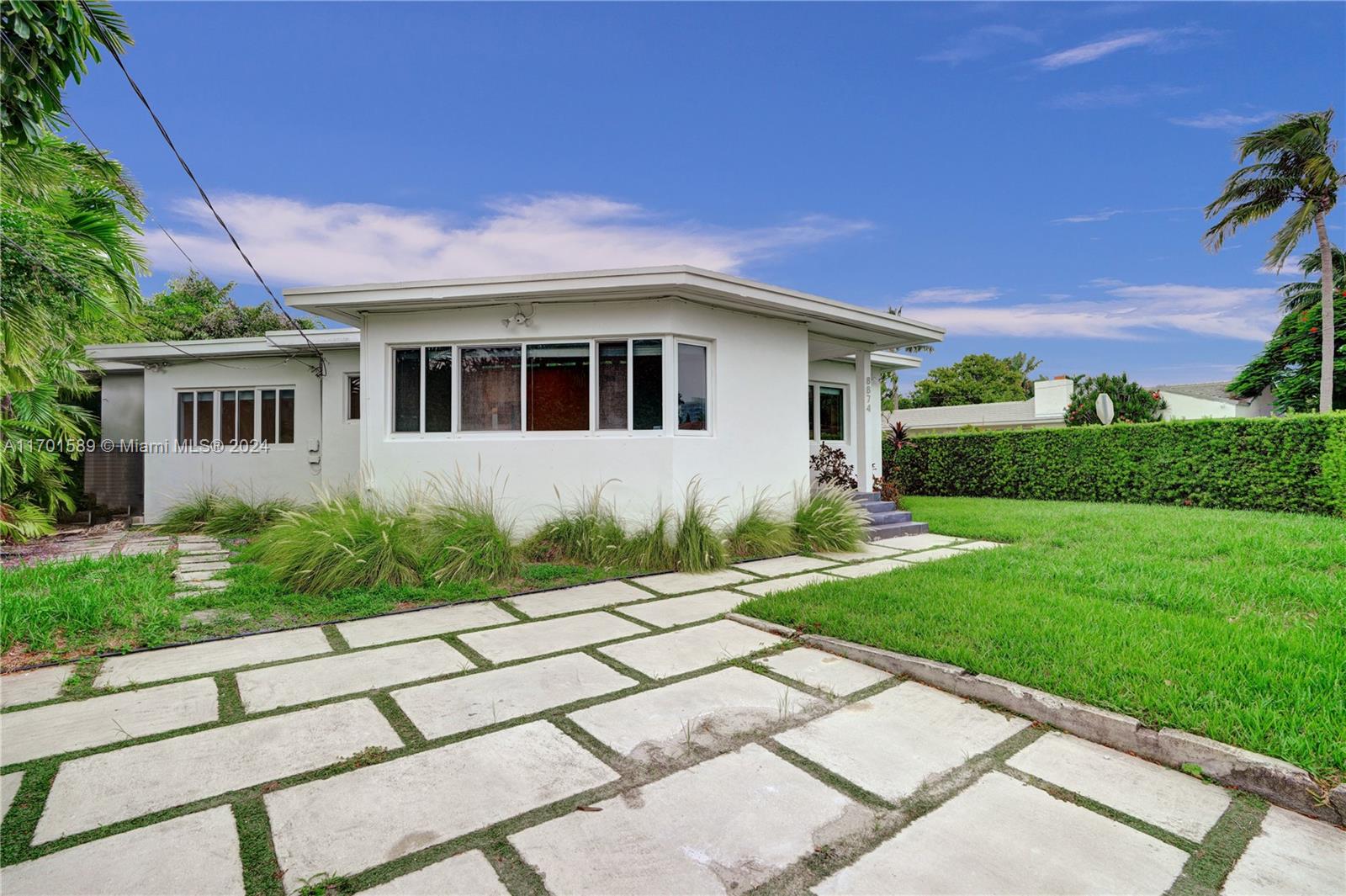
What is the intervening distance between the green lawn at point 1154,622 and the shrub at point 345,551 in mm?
2978

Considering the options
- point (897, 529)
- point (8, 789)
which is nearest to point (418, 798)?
point (8, 789)

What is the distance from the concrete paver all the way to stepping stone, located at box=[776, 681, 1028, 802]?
133 inches

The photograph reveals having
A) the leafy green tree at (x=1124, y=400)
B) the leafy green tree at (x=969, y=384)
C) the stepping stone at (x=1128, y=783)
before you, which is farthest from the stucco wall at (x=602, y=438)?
the leafy green tree at (x=969, y=384)

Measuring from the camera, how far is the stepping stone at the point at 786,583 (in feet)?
15.5

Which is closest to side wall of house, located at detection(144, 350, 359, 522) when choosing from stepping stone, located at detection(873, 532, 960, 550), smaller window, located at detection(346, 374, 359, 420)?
smaller window, located at detection(346, 374, 359, 420)

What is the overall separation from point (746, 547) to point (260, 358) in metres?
8.57

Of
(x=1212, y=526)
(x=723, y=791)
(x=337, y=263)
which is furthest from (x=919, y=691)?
(x=337, y=263)

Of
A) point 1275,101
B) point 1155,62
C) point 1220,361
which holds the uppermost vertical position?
point 1275,101

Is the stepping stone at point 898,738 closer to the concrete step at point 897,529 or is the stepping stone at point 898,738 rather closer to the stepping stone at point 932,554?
the stepping stone at point 932,554

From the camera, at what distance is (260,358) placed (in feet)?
31.1

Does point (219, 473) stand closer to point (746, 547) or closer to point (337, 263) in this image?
point (337, 263)

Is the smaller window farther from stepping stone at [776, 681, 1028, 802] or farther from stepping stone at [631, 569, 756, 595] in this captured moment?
stepping stone at [776, 681, 1028, 802]

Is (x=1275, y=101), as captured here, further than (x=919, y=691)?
Yes

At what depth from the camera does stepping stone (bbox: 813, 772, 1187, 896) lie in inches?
57.7
